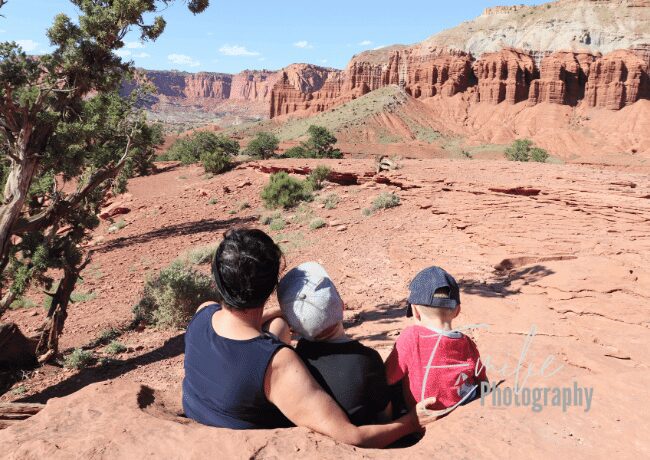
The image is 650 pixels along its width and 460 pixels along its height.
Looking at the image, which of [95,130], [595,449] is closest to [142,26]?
[95,130]

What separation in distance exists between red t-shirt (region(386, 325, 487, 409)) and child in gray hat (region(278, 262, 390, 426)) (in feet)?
1.10

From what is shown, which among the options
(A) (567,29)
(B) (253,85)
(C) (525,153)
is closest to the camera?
(C) (525,153)

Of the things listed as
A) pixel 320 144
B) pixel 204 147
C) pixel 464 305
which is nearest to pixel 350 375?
pixel 464 305

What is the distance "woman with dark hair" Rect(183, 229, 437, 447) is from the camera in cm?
189

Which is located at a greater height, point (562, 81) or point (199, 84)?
point (199, 84)

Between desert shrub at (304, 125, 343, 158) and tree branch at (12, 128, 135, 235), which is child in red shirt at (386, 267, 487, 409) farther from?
desert shrub at (304, 125, 343, 158)

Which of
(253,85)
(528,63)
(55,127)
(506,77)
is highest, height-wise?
(253,85)

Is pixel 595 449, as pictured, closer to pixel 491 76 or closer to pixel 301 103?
pixel 491 76

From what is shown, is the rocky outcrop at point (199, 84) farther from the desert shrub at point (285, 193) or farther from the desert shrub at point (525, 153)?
the desert shrub at point (285, 193)

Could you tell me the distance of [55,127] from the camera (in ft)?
21.8

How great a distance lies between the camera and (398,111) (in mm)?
67500

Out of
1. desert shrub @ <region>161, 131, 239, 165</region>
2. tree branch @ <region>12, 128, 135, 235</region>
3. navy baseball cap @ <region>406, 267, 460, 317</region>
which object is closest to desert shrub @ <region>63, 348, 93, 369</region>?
tree branch @ <region>12, 128, 135, 235</region>

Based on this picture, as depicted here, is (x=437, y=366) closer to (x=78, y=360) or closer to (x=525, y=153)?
(x=78, y=360)

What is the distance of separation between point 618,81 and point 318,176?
65.1 m
